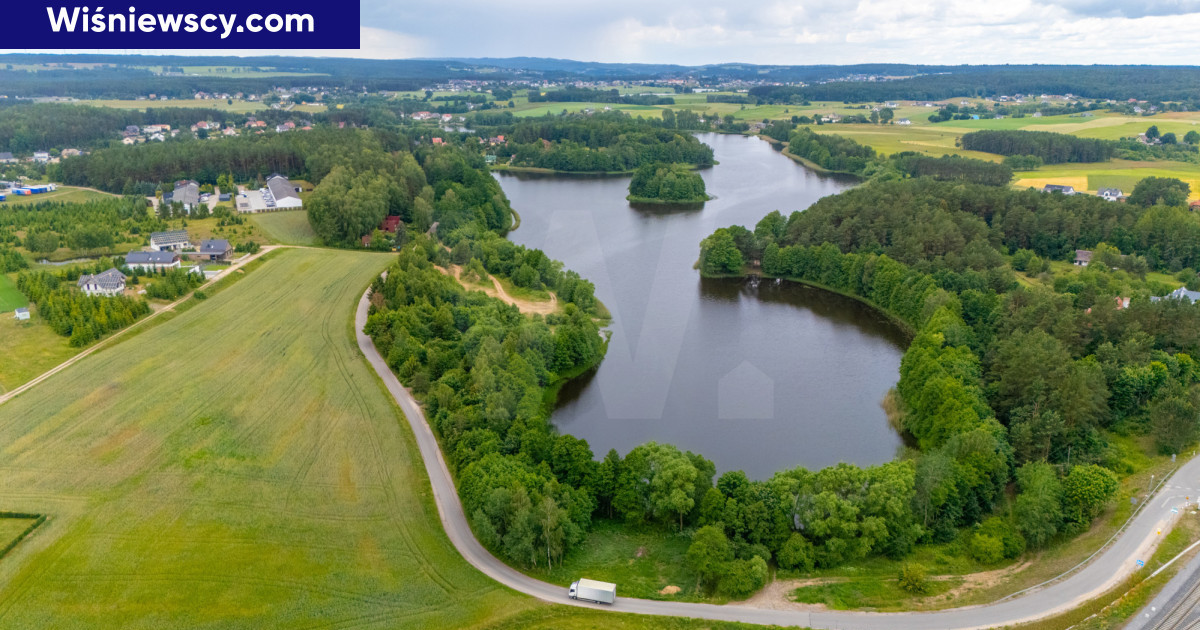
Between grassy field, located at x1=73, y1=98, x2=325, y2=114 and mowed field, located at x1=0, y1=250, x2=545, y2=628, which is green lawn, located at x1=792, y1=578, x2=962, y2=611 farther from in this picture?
grassy field, located at x1=73, y1=98, x2=325, y2=114

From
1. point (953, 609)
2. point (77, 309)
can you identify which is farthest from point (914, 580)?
point (77, 309)

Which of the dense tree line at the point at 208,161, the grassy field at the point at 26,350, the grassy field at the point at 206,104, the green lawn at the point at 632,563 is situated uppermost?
the grassy field at the point at 206,104

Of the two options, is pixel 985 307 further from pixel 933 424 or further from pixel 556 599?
pixel 556 599

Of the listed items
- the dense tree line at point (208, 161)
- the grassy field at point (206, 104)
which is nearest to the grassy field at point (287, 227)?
the dense tree line at point (208, 161)

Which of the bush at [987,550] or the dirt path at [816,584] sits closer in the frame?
the dirt path at [816,584]

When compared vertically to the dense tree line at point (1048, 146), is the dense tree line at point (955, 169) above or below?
below

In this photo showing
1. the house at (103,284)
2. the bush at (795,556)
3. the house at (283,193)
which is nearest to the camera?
the bush at (795,556)

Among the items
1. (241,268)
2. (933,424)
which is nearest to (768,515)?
(933,424)

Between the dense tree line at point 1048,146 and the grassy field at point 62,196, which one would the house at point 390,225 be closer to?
the grassy field at point 62,196
